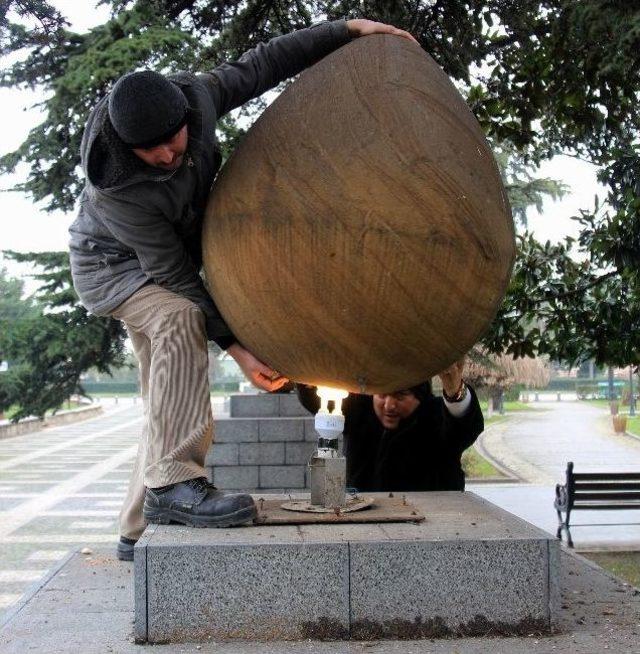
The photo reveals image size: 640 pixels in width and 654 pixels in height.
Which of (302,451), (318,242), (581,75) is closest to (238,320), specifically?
(318,242)

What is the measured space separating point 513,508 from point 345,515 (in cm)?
1206

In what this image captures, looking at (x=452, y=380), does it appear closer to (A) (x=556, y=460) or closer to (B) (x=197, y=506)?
(B) (x=197, y=506)

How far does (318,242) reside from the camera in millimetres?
2893

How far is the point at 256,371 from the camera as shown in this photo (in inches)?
144

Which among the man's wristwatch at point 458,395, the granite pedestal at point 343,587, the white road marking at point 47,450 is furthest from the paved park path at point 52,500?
the granite pedestal at point 343,587

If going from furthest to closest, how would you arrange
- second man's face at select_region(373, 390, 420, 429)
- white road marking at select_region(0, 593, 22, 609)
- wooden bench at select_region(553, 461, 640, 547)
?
wooden bench at select_region(553, 461, 640, 547), white road marking at select_region(0, 593, 22, 609), second man's face at select_region(373, 390, 420, 429)

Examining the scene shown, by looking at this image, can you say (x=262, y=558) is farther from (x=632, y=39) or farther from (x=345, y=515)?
(x=632, y=39)

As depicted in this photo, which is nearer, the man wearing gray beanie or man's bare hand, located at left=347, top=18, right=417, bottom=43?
the man wearing gray beanie

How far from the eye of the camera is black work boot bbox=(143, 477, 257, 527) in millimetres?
3459

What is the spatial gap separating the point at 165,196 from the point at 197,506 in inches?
43.9

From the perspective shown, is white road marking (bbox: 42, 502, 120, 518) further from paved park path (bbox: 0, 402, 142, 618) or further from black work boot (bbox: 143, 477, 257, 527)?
black work boot (bbox: 143, 477, 257, 527)

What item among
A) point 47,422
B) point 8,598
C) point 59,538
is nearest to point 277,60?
point 8,598

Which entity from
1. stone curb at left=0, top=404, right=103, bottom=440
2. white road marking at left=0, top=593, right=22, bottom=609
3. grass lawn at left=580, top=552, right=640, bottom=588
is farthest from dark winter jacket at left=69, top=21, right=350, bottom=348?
stone curb at left=0, top=404, right=103, bottom=440

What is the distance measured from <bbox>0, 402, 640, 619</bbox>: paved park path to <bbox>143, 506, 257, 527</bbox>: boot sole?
6117 mm
